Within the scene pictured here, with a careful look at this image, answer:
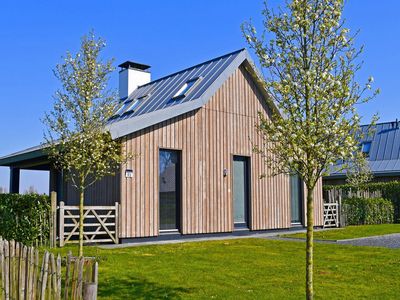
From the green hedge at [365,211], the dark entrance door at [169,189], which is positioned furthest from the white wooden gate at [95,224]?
the green hedge at [365,211]

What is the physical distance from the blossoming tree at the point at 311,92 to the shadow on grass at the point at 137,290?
2.23m

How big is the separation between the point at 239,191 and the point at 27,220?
745 centimetres

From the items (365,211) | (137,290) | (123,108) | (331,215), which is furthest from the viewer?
(365,211)

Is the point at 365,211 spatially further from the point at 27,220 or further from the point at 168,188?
the point at 27,220

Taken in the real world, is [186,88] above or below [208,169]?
above

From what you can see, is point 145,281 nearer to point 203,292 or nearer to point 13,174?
point 203,292

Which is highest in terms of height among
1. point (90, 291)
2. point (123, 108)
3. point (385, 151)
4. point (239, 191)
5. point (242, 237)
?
point (123, 108)

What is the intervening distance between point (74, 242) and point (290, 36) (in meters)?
9.52

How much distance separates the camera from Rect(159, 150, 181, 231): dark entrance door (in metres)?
14.7

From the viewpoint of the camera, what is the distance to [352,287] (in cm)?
775

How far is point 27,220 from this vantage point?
12.8m

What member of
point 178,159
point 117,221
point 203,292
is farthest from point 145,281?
point 178,159

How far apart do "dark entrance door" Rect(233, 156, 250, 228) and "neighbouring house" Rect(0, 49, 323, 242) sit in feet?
0.12

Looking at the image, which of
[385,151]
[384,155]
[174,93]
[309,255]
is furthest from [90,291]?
[385,151]
